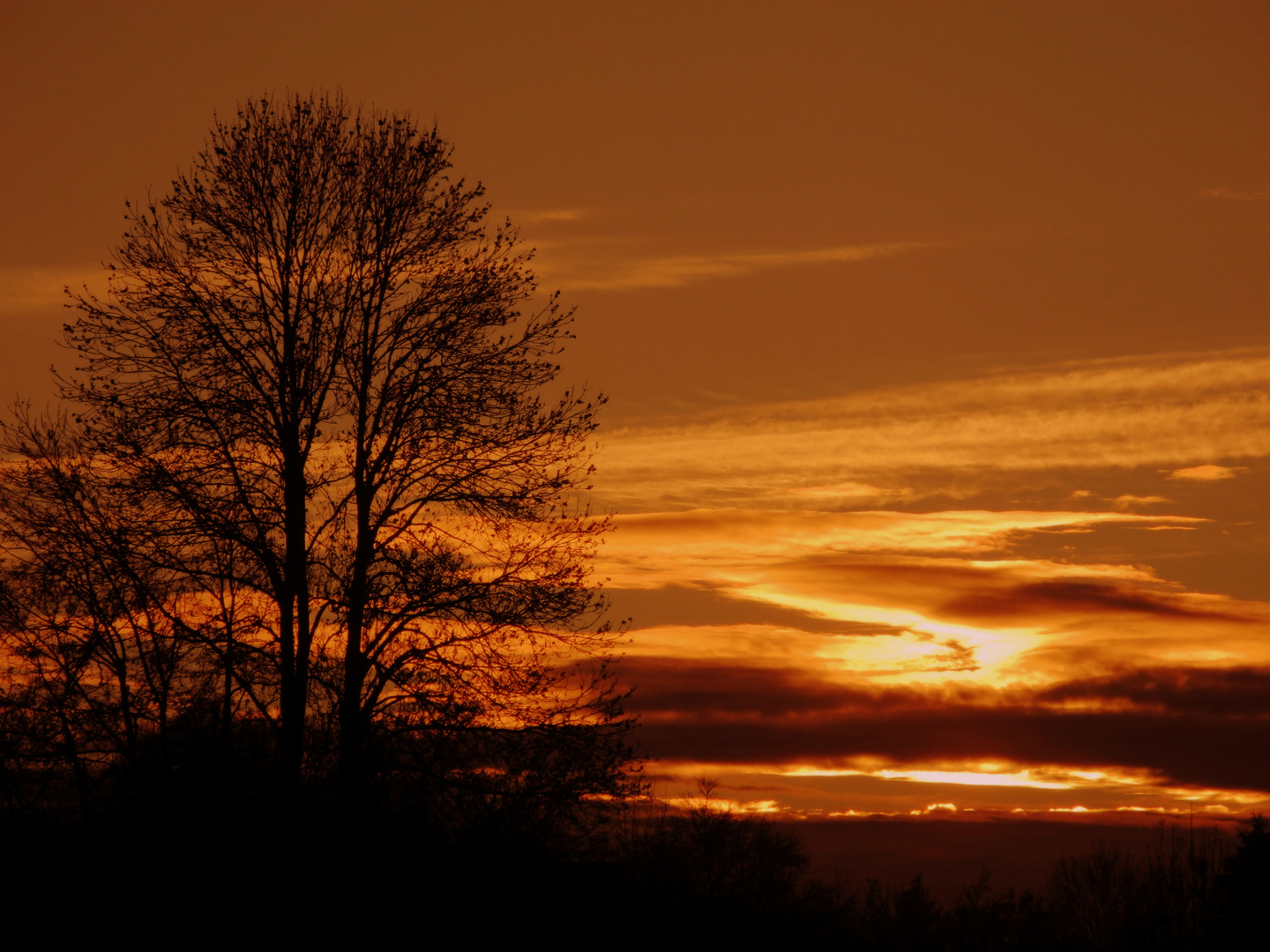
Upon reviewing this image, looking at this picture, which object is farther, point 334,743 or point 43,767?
point 43,767

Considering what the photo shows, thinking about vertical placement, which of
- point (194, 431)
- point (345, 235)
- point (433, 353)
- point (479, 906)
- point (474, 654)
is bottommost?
point (479, 906)

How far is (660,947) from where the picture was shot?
16266 mm

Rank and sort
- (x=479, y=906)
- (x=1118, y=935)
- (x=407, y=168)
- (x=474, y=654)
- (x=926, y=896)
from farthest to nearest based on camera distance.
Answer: (x=926, y=896), (x=1118, y=935), (x=407, y=168), (x=474, y=654), (x=479, y=906)

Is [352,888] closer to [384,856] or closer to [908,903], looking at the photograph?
[384,856]

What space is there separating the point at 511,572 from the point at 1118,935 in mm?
59510

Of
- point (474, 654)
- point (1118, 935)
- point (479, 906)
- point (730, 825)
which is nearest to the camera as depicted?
point (479, 906)

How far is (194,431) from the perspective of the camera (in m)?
15.9

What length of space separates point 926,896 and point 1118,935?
14.9 meters

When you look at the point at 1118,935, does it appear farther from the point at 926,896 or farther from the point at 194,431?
the point at 194,431

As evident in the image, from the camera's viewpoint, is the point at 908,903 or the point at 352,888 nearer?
the point at 352,888

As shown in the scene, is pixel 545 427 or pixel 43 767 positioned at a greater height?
pixel 545 427

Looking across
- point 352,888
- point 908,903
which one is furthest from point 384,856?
point 908,903

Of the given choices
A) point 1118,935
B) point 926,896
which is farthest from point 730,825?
point 926,896

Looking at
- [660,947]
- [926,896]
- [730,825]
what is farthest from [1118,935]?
[660,947]
